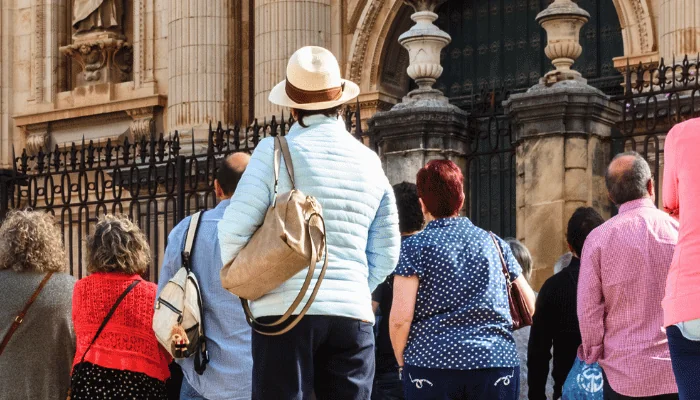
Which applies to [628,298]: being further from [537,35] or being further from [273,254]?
[537,35]

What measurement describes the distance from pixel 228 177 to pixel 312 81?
1.21m

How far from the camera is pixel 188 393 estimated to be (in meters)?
6.30

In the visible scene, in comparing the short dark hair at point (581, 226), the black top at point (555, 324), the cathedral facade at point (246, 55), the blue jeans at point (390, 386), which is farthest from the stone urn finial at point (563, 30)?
the blue jeans at point (390, 386)

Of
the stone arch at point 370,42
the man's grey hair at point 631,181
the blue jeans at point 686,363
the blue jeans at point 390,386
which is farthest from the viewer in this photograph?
the stone arch at point 370,42

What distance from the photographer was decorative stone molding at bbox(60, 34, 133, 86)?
19906mm

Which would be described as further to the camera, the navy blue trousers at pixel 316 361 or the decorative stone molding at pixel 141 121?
the decorative stone molding at pixel 141 121

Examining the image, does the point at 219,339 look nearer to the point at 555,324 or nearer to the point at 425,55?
the point at 555,324

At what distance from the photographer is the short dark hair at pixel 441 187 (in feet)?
19.5

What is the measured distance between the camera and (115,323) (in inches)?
255

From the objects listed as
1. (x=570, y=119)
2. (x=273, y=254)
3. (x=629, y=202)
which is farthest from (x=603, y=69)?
(x=273, y=254)

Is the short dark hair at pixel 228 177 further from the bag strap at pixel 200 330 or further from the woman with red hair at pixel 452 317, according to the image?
the woman with red hair at pixel 452 317

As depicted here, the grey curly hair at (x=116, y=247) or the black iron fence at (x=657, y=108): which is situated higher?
the black iron fence at (x=657, y=108)

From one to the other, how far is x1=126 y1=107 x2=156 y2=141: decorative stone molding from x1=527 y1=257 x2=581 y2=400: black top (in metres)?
12.5

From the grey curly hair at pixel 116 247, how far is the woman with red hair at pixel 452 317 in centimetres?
129
